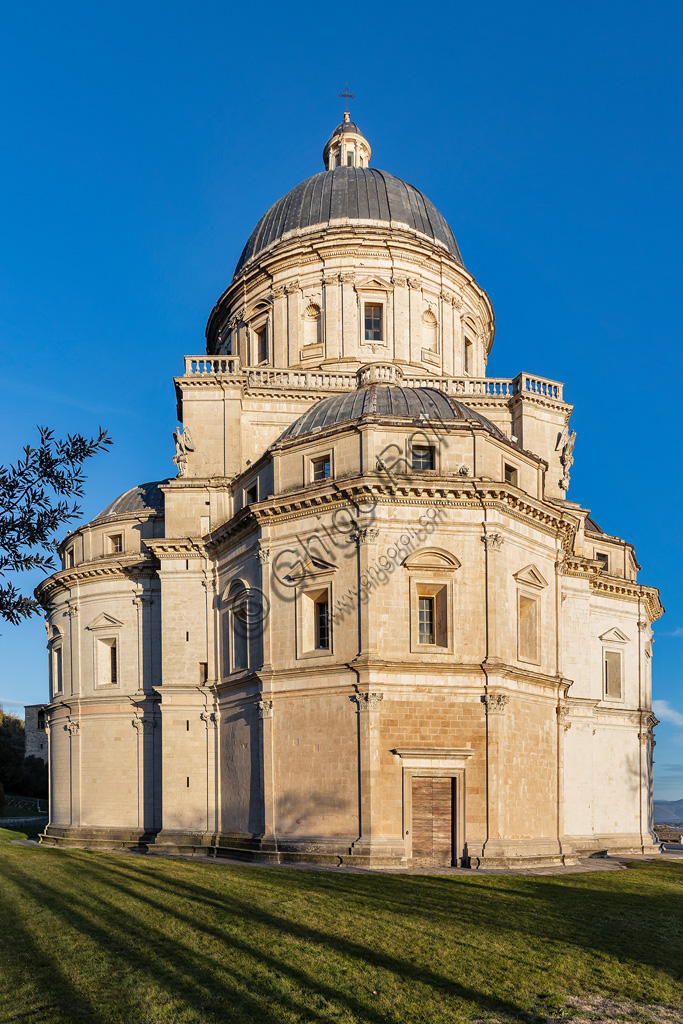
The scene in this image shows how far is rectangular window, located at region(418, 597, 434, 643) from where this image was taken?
2856 cm

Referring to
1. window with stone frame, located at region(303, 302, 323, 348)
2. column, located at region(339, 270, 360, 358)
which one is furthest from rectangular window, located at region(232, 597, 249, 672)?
window with stone frame, located at region(303, 302, 323, 348)

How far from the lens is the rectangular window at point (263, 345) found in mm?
45312

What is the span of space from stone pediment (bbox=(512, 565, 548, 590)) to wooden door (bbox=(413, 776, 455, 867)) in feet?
22.6

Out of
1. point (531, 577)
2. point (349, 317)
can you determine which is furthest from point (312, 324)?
point (531, 577)

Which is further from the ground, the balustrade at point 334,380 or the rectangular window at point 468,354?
the rectangular window at point 468,354

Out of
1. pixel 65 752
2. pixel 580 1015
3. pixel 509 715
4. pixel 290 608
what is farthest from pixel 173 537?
pixel 580 1015

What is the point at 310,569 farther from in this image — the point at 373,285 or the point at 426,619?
the point at 373,285

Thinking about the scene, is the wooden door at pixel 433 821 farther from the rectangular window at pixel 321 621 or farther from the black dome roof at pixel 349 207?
the black dome roof at pixel 349 207

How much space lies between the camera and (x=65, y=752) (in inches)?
1599

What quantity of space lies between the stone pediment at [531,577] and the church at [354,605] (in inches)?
4.4

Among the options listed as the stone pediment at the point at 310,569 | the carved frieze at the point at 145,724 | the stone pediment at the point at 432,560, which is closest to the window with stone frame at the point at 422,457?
the stone pediment at the point at 432,560

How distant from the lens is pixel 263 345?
45812 millimetres

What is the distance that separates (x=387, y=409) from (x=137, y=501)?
15.8 meters

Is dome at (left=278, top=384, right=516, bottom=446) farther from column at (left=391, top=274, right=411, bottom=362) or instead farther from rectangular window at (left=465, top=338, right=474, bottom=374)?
rectangular window at (left=465, top=338, right=474, bottom=374)
